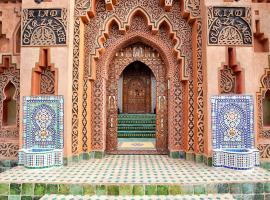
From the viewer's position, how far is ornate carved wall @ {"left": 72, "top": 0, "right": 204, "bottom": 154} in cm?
391

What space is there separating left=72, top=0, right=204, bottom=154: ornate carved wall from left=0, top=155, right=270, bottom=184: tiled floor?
0.57 m

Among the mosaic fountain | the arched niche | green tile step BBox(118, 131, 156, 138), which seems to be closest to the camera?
the mosaic fountain

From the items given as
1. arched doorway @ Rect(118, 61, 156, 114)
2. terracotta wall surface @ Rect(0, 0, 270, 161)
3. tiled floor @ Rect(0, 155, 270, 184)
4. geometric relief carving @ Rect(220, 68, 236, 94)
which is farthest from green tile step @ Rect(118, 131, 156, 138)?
geometric relief carving @ Rect(220, 68, 236, 94)

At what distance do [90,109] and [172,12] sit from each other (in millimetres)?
2251

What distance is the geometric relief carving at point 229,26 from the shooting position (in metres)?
3.66

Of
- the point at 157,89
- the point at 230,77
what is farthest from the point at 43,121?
the point at 230,77

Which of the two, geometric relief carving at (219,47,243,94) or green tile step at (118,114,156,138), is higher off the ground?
geometric relief carving at (219,47,243,94)

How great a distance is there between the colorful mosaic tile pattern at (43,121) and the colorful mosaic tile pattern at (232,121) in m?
2.35

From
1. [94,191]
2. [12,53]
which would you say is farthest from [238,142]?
[12,53]

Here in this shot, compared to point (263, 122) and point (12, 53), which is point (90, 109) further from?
point (263, 122)

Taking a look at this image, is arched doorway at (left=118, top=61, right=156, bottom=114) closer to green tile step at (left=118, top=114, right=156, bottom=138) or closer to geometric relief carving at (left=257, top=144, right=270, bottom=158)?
green tile step at (left=118, top=114, right=156, bottom=138)

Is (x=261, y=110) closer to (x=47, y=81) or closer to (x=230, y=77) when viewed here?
(x=230, y=77)

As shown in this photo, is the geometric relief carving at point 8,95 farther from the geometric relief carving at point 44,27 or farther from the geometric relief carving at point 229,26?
the geometric relief carving at point 229,26

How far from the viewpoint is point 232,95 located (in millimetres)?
3629
